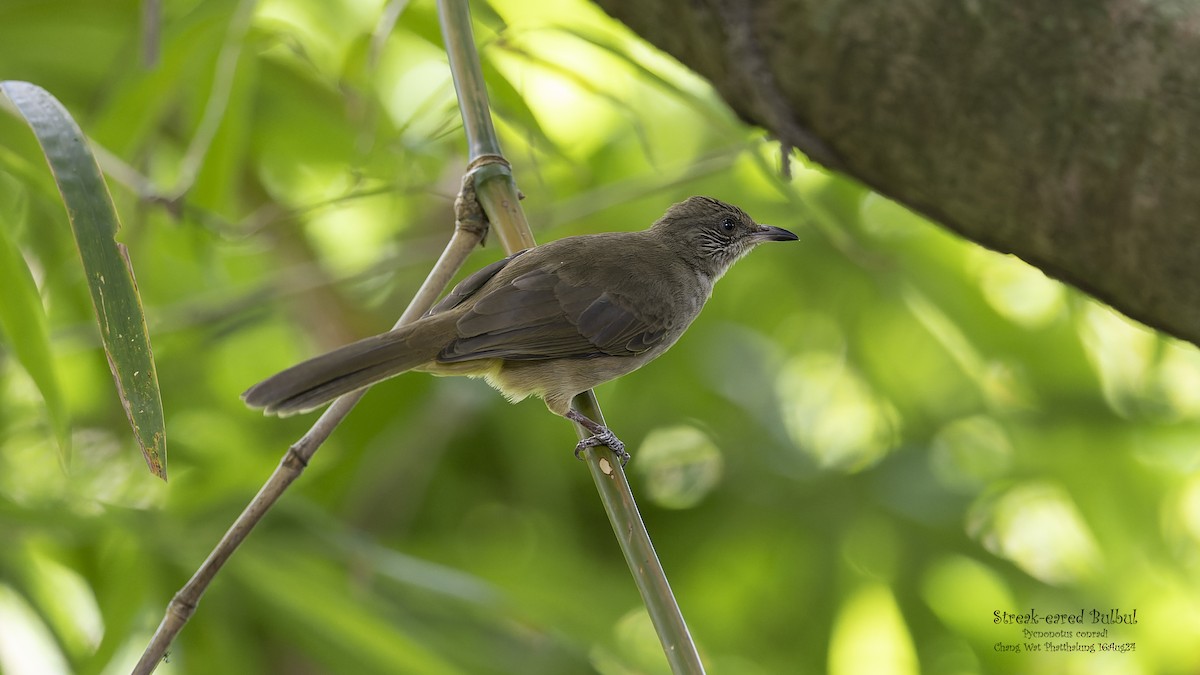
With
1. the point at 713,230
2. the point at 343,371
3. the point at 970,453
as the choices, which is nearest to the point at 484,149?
the point at 343,371

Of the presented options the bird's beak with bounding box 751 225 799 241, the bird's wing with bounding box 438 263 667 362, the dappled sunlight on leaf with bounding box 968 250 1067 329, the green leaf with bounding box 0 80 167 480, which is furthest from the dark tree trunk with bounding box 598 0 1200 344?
the dappled sunlight on leaf with bounding box 968 250 1067 329

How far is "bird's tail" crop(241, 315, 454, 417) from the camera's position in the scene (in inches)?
88.2

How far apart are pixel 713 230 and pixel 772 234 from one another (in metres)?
0.20

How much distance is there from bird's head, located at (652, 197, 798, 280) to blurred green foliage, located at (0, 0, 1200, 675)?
115mm

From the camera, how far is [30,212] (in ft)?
13.0

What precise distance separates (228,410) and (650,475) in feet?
5.69

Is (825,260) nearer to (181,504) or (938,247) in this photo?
(938,247)

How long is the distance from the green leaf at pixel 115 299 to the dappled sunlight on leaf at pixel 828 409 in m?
2.68

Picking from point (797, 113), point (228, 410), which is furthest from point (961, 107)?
point (228, 410)

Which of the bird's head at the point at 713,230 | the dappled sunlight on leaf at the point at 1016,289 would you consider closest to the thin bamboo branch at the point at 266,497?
the bird's head at the point at 713,230

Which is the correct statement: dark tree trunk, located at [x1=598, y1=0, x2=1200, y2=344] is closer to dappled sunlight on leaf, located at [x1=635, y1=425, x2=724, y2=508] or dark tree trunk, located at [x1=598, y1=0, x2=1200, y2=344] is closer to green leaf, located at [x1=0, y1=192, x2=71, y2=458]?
green leaf, located at [x1=0, y1=192, x2=71, y2=458]

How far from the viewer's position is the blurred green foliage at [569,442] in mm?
3232

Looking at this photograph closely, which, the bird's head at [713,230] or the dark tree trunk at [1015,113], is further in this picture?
the bird's head at [713,230]

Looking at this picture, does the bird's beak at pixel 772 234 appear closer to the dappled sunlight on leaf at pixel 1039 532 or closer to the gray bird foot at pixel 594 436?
the gray bird foot at pixel 594 436
